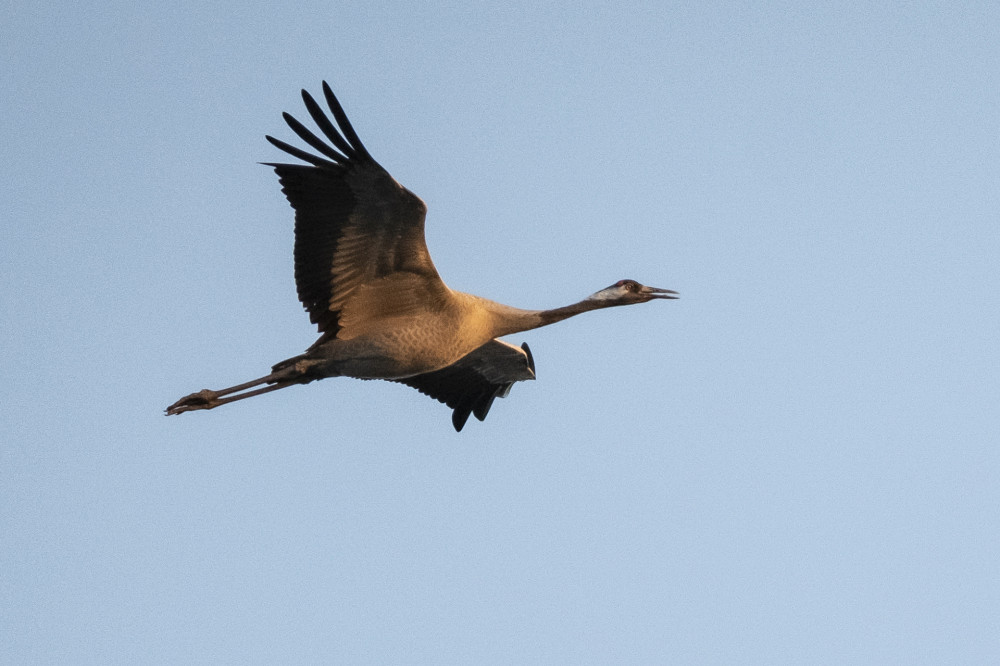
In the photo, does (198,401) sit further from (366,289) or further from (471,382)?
(471,382)

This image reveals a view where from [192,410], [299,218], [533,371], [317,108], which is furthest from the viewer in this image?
[533,371]

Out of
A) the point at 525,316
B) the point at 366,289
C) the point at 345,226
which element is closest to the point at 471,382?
the point at 525,316

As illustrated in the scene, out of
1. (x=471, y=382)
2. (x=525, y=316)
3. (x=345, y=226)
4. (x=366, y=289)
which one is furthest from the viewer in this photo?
(x=471, y=382)

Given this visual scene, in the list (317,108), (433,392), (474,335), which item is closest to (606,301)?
(474,335)

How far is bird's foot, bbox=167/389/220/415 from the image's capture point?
13562 millimetres

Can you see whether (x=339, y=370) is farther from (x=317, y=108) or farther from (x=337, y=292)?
(x=317, y=108)

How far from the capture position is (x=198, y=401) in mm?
13570

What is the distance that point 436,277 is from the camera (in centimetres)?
1290

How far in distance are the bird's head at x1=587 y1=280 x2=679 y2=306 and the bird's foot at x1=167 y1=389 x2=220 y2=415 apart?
369 centimetres

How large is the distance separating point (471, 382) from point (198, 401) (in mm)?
3276

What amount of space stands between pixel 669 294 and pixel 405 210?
3167 mm

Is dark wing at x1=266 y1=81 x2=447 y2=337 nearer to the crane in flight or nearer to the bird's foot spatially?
the crane in flight

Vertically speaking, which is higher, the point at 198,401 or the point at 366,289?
the point at 366,289

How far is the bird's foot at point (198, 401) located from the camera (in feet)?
44.5
